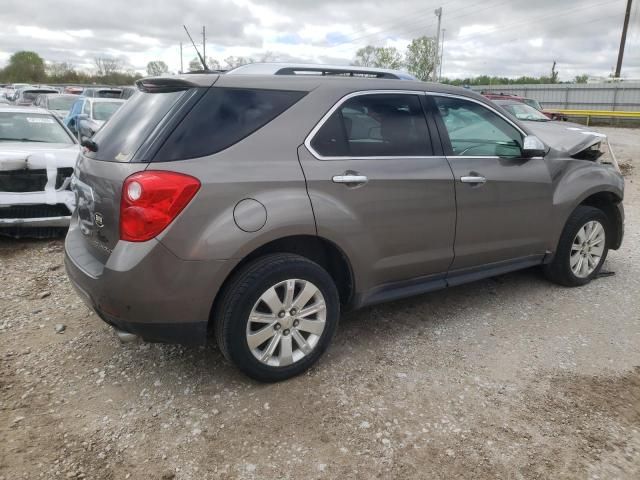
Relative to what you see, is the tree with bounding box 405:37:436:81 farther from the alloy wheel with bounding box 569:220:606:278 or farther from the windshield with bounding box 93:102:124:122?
the alloy wheel with bounding box 569:220:606:278

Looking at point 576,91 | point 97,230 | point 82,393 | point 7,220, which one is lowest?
point 82,393

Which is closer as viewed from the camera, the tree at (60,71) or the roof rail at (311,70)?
the roof rail at (311,70)

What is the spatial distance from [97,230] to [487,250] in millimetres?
2700

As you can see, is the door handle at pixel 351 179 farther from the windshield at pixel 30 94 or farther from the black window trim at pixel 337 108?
the windshield at pixel 30 94

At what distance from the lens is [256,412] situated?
9.53 feet

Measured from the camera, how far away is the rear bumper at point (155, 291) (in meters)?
2.67

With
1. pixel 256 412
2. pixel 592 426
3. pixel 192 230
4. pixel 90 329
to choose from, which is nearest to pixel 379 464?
pixel 256 412

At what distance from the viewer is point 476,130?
3973 millimetres

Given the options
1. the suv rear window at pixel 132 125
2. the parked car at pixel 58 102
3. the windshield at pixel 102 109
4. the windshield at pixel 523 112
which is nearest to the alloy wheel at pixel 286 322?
the suv rear window at pixel 132 125

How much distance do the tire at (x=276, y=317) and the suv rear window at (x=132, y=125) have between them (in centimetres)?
90

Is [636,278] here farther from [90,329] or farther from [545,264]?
[90,329]

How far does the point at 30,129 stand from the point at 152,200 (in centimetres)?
520

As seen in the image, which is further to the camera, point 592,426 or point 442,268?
point 442,268

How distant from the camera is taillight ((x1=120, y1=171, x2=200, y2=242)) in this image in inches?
104
